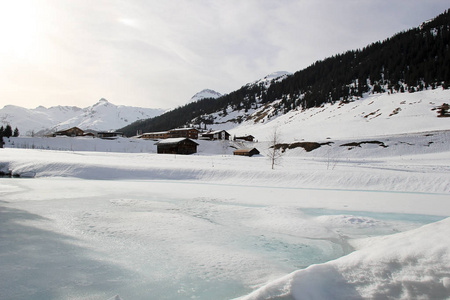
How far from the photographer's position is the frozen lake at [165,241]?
5320mm

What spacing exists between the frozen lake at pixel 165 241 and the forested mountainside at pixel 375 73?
10309 cm

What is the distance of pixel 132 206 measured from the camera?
12875 mm

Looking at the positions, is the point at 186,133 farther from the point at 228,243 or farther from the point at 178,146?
the point at 228,243

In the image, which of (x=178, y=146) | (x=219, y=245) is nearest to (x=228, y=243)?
(x=219, y=245)

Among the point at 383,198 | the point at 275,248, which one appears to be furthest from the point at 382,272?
the point at 383,198

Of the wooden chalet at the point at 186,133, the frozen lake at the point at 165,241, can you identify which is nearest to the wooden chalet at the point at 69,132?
the wooden chalet at the point at 186,133

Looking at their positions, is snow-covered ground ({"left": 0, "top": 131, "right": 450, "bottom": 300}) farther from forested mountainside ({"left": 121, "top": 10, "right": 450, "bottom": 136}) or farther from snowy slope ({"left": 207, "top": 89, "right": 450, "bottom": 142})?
forested mountainside ({"left": 121, "top": 10, "right": 450, "bottom": 136})

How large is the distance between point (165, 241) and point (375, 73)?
456ft

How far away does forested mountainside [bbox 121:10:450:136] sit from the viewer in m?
97.8

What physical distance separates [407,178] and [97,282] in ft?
84.0

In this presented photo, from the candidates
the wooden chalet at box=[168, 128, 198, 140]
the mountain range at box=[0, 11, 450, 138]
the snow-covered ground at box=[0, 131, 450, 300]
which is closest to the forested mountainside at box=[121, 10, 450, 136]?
the mountain range at box=[0, 11, 450, 138]

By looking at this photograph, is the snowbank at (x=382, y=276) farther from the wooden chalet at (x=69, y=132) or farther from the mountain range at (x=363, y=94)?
the wooden chalet at (x=69, y=132)

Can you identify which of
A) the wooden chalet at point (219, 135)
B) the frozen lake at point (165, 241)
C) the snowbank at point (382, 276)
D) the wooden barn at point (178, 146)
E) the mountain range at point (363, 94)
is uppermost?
the mountain range at point (363, 94)

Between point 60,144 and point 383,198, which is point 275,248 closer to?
point 383,198
